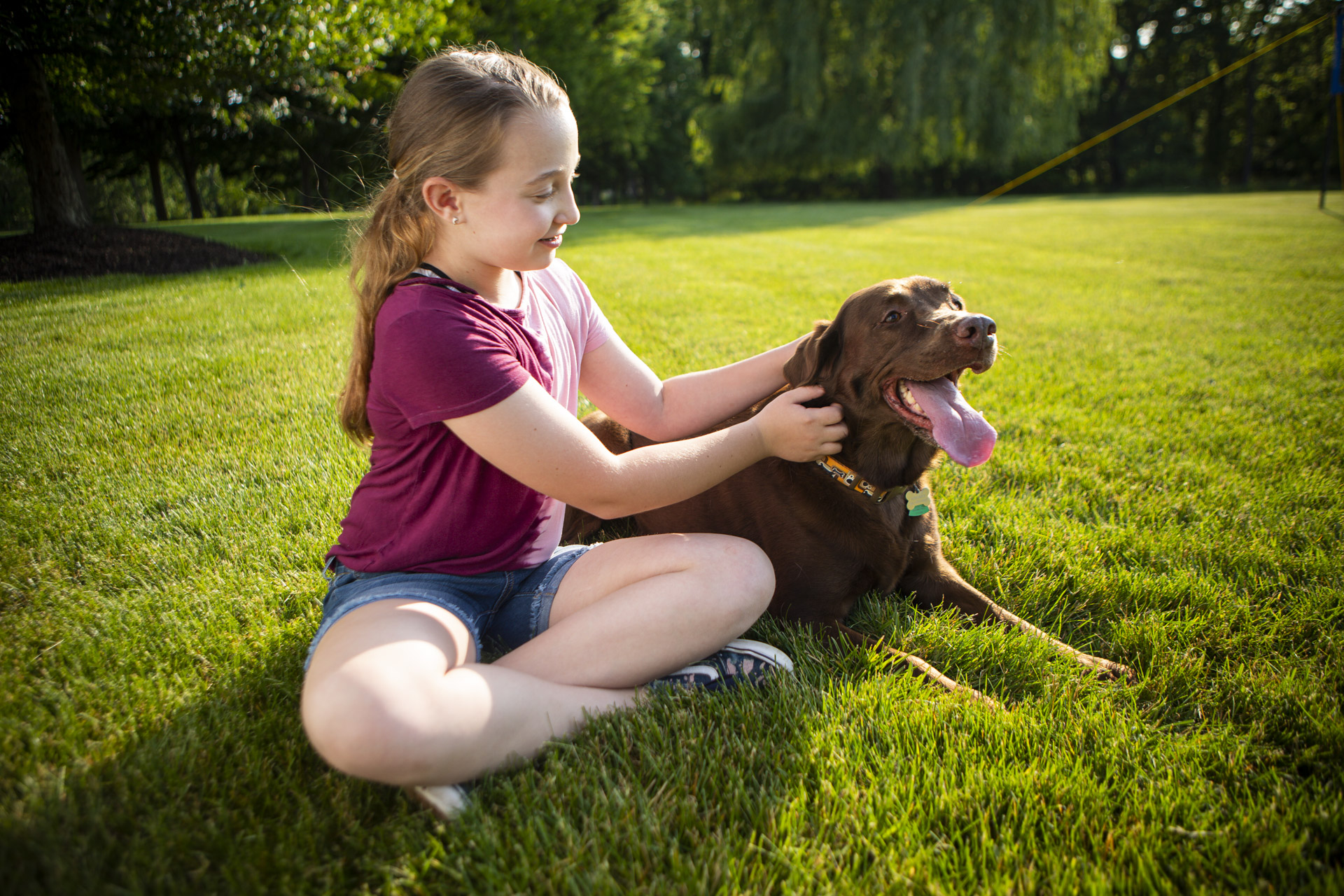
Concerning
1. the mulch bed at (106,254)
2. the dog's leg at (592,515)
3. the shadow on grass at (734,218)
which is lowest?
the dog's leg at (592,515)

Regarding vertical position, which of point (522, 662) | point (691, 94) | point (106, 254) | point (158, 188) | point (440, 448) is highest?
point (691, 94)

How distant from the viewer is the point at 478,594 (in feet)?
6.79

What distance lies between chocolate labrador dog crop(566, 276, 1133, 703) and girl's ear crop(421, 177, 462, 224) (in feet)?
4.07

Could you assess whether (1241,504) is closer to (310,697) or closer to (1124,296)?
(310,697)

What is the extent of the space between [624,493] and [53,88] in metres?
15.7

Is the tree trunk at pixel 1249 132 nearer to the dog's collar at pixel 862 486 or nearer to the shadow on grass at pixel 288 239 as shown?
the shadow on grass at pixel 288 239

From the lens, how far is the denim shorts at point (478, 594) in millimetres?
1923

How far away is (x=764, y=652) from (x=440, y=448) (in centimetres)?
110

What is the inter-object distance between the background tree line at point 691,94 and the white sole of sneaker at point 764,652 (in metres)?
1.85

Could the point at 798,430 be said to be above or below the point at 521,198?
below

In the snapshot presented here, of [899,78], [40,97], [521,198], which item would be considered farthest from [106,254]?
[899,78]

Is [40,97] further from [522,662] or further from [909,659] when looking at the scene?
[909,659]

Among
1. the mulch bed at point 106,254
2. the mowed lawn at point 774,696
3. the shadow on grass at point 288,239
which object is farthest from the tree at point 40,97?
the mowed lawn at point 774,696

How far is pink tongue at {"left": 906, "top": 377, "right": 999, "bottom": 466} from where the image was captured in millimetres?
2244
